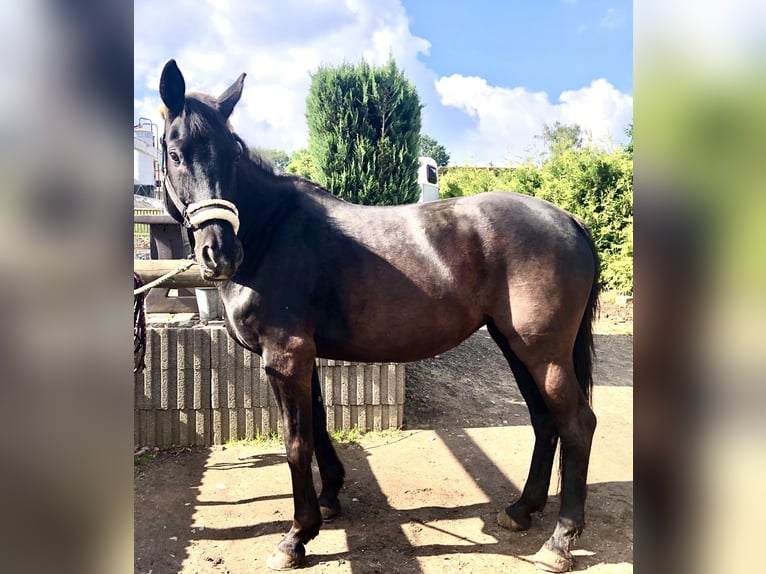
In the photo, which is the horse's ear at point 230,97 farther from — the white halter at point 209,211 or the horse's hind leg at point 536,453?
the horse's hind leg at point 536,453

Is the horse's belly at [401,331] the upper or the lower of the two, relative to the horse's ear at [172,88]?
lower

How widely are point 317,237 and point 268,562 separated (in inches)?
68.6

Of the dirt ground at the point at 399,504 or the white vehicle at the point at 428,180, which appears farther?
the white vehicle at the point at 428,180

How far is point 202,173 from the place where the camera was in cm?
244

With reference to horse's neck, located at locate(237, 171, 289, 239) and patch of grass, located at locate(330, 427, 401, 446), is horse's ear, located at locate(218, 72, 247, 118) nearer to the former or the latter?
horse's neck, located at locate(237, 171, 289, 239)

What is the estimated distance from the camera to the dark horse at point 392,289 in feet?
8.72

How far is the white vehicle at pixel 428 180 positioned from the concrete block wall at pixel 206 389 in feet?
20.6

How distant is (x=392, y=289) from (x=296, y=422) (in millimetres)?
866

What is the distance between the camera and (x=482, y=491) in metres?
3.56

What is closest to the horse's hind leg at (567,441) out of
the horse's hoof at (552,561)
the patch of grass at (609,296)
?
the horse's hoof at (552,561)

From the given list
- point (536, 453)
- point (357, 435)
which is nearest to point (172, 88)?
point (536, 453)

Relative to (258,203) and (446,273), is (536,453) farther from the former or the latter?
(258,203)
